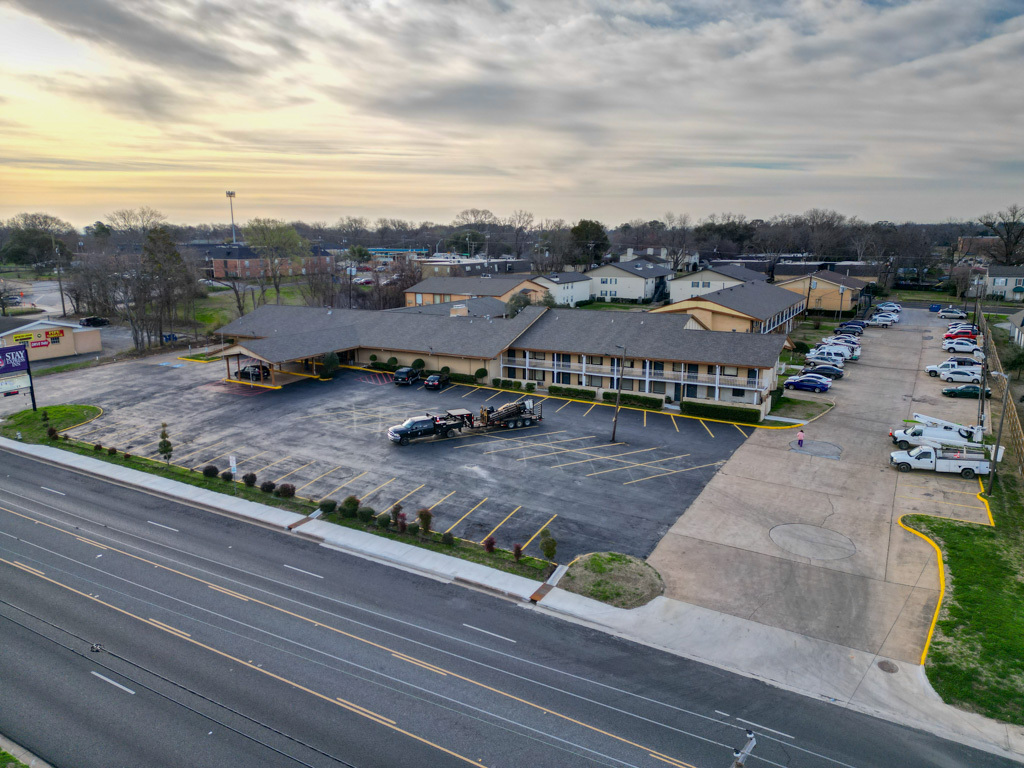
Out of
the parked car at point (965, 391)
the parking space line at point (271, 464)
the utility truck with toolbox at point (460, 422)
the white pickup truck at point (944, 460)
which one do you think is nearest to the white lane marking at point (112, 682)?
the parking space line at point (271, 464)

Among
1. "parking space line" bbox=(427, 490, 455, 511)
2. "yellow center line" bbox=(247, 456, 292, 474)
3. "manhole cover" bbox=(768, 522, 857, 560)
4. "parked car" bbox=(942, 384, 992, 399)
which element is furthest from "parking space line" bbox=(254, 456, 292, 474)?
"parked car" bbox=(942, 384, 992, 399)

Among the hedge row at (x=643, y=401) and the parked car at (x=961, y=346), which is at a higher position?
the parked car at (x=961, y=346)

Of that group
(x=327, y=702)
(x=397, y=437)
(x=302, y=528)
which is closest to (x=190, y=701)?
(x=327, y=702)

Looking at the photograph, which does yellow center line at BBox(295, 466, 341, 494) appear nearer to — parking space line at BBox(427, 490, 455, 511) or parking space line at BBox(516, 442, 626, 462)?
parking space line at BBox(427, 490, 455, 511)

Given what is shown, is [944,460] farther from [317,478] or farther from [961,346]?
[961,346]

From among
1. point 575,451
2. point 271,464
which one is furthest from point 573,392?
point 271,464

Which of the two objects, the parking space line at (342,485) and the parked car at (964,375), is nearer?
the parking space line at (342,485)

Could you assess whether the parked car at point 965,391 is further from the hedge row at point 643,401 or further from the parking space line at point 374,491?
the parking space line at point 374,491
